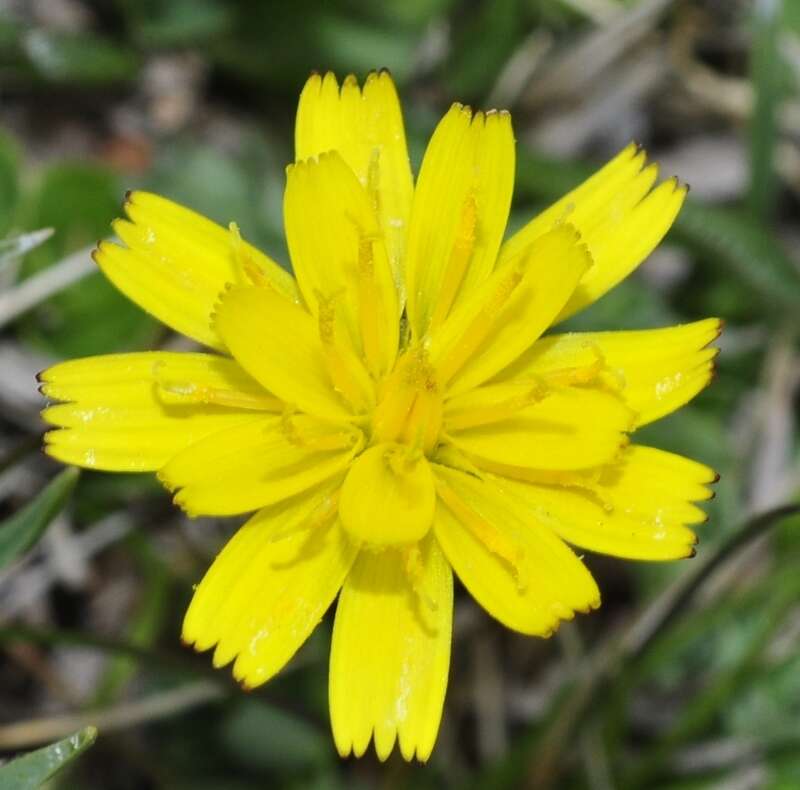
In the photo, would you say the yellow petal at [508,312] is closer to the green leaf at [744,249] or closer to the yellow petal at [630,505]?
the yellow petal at [630,505]

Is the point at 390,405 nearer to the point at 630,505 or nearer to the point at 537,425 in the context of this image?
the point at 537,425

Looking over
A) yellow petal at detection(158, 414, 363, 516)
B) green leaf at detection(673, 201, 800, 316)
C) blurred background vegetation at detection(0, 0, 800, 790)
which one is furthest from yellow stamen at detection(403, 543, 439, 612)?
green leaf at detection(673, 201, 800, 316)

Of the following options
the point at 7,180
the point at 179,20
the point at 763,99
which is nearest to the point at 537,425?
the point at 763,99

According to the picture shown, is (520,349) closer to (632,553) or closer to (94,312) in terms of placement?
(632,553)

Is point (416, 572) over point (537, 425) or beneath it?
beneath

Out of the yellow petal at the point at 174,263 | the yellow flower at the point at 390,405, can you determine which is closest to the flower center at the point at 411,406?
the yellow flower at the point at 390,405
